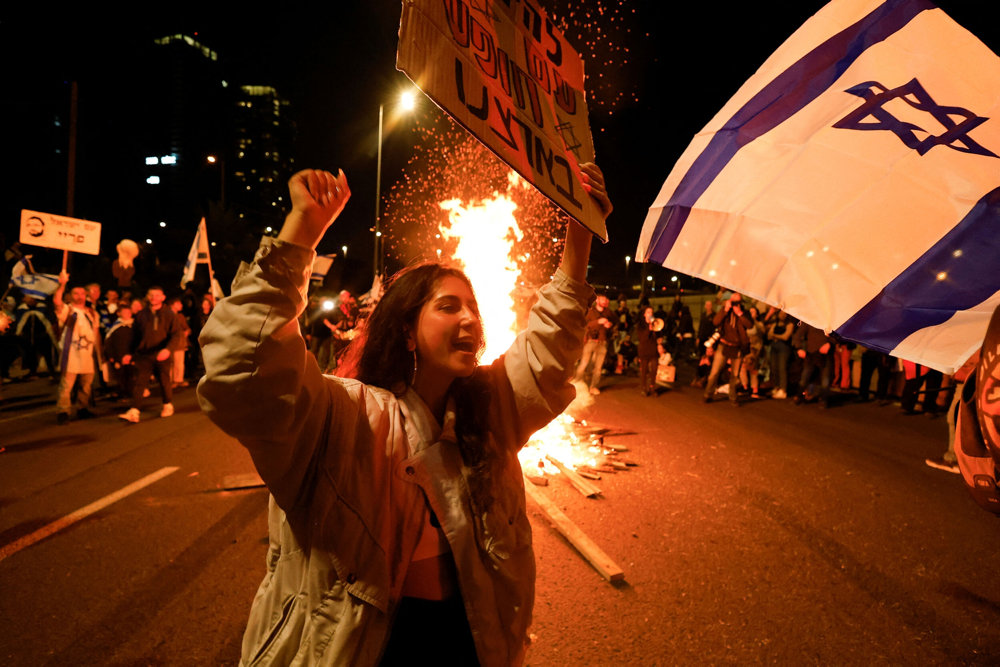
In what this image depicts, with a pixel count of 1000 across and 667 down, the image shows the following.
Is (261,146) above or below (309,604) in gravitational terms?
above

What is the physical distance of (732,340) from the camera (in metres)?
10.6

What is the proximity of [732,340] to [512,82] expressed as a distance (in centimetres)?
993

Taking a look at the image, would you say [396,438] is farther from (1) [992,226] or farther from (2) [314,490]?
(1) [992,226]

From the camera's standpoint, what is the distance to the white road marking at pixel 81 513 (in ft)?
14.0

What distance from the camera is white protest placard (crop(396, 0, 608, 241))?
1464mm

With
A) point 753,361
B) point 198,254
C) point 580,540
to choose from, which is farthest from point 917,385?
point 198,254

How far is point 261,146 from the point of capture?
78562 millimetres

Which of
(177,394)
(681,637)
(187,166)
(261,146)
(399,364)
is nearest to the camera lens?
(399,364)

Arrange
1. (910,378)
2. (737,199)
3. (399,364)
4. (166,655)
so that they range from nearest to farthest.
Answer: (399,364)
(737,199)
(166,655)
(910,378)

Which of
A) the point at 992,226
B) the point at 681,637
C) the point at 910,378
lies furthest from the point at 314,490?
the point at 910,378

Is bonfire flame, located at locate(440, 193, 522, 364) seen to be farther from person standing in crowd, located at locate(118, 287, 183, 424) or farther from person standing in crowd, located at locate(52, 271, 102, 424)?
person standing in crowd, located at locate(52, 271, 102, 424)

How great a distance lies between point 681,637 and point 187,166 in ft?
234

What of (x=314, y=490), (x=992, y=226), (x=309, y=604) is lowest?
(x=309, y=604)

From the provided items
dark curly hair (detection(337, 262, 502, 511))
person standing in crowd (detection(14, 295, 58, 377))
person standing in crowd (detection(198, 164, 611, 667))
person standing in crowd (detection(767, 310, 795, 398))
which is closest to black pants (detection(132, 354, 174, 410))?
person standing in crowd (detection(14, 295, 58, 377))
